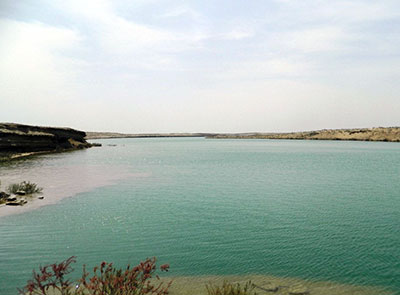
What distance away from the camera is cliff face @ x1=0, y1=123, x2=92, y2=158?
212 feet

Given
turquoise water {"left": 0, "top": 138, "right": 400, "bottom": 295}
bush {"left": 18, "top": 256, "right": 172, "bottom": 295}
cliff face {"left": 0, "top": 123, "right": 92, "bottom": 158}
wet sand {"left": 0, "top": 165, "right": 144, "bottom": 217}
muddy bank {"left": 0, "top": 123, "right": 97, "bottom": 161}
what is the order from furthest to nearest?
cliff face {"left": 0, "top": 123, "right": 92, "bottom": 158} → muddy bank {"left": 0, "top": 123, "right": 97, "bottom": 161} → wet sand {"left": 0, "top": 165, "right": 144, "bottom": 217} → turquoise water {"left": 0, "top": 138, "right": 400, "bottom": 295} → bush {"left": 18, "top": 256, "right": 172, "bottom": 295}

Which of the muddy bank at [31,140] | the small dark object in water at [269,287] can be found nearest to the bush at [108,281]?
the small dark object in water at [269,287]

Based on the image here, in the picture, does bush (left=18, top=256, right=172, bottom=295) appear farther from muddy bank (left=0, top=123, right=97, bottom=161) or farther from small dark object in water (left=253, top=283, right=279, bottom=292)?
muddy bank (left=0, top=123, right=97, bottom=161)

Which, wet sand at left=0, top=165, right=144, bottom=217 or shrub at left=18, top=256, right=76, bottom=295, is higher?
shrub at left=18, top=256, right=76, bottom=295

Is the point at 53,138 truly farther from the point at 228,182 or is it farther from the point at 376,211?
the point at 376,211

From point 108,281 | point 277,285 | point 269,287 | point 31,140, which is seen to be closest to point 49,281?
point 108,281

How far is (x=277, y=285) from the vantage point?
9.80 meters

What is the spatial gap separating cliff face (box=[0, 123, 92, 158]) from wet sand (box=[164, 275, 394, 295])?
6418 centimetres

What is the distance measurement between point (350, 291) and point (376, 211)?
39.1ft

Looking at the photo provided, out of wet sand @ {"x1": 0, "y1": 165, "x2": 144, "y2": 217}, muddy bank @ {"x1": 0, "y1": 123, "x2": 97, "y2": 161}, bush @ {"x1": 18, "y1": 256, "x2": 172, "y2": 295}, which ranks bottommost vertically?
wet sand @ {"x1": 0, "y1": 165, "x2": 144, "y2": 217}

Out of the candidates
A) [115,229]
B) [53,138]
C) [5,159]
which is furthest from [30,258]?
[53,138]

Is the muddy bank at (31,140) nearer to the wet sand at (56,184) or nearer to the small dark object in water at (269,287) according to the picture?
the wet sand at (56,184)

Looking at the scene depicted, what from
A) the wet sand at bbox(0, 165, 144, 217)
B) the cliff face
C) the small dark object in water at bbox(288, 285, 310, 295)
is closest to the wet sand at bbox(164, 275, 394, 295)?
the small dark object in water at bbox(288, 285, 310, 295)

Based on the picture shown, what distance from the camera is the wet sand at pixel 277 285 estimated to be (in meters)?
9.29
